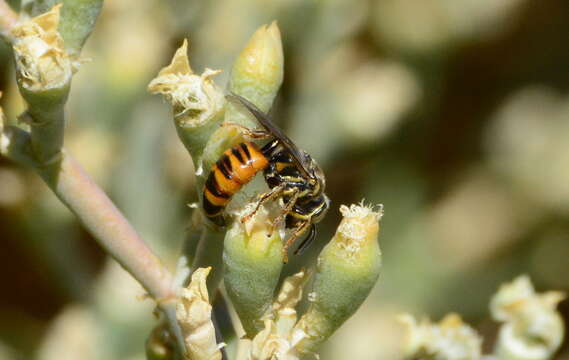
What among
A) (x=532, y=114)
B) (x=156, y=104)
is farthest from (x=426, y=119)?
(x=156, y=104)

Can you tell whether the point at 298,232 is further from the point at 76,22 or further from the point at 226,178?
the point at 76,22

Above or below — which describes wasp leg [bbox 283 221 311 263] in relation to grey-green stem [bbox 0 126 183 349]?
above

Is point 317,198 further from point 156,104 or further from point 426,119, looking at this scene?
point 426,119

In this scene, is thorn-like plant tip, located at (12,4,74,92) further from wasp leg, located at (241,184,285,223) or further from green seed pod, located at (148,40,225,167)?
A: wasp leg, located at (241,184,285,223)

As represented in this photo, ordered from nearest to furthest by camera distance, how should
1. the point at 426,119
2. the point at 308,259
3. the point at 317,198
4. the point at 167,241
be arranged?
the point at 317,198
the point at 167,241
the point at 308,259
the point at 426,119

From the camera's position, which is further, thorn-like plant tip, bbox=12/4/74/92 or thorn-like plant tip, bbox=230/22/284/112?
thorn-like plant tip, bbox=230/22/284/112

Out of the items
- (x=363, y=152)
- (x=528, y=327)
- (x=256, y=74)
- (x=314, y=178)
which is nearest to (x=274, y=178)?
(x=314, y=178)

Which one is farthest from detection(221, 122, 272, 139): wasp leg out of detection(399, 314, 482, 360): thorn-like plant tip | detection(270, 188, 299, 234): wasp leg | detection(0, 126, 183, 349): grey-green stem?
detection(399, 314, 482, 360): thorn-like plant tip
